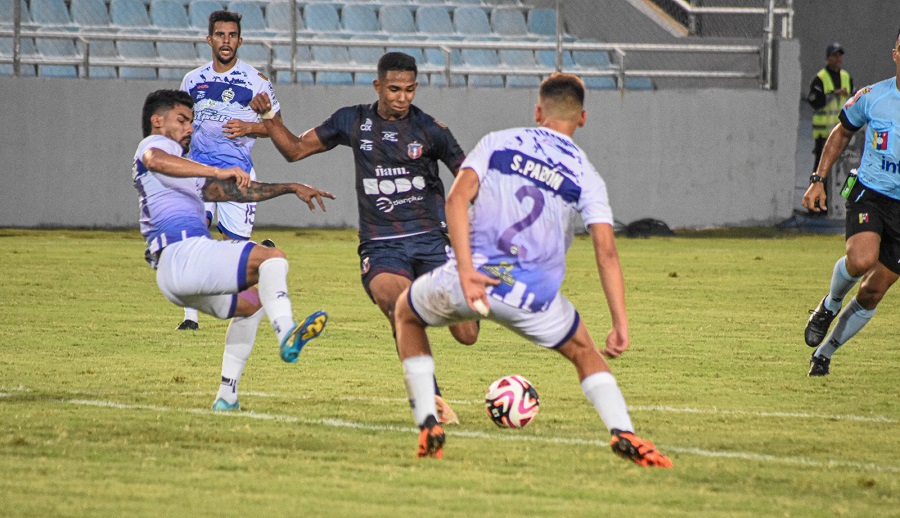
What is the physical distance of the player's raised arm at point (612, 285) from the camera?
17.9 feet

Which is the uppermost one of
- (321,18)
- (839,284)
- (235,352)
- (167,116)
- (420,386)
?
(167,116)

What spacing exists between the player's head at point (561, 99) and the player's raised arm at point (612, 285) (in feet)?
1.67

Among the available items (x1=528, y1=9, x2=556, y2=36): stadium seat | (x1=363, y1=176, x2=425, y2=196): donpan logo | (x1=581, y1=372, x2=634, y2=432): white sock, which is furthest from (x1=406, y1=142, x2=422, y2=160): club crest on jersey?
(x1=528, y1=9, x2=556, y2=36): stadium seat

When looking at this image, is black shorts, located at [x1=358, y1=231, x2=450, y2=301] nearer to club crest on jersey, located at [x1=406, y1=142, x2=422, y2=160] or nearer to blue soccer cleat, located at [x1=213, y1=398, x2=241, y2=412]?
club crest on jersey, located at [x1=406, y1=142, x2=422, y2=160]

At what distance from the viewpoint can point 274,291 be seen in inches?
262

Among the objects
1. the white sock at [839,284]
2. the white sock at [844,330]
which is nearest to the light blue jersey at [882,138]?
the white sock at [839,284]

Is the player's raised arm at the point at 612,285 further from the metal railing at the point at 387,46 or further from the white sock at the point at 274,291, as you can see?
the metal railing at the point at 387,46

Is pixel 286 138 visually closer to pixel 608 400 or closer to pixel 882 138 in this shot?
pixel 608 400

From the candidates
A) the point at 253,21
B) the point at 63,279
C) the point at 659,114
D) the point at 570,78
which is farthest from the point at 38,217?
the point at 570,78

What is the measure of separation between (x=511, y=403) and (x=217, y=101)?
4.69m

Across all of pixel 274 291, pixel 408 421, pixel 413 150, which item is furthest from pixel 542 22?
pixel 274 291

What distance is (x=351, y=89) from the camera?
21219 millimetres

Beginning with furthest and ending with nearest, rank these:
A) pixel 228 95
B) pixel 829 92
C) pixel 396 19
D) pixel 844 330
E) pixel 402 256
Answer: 1. pixel 396 19
2. pixel 829 92
3. pixel 228 95
4. pixel 844 330
5. pixel 402 256

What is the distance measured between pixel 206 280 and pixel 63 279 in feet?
26.2
